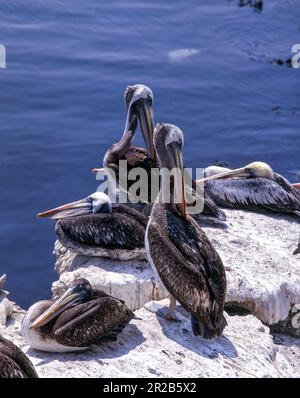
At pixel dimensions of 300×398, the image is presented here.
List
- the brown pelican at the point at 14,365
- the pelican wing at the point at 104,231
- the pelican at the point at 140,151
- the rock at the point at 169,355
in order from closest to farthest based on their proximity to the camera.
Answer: the brown pelican at the point at 14,365, the rock at the point at 169,355, the pelican wing at the point at 104,231, the pelican at the point at 140,151

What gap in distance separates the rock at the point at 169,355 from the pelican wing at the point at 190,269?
0.94 ft

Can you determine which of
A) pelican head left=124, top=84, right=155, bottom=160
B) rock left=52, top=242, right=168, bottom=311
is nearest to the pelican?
pelican head left=124, top=84, right=155, bottom=160

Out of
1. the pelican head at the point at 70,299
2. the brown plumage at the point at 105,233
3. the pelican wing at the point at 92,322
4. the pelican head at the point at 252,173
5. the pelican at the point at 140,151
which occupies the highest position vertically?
the pelican at the point at 140,151

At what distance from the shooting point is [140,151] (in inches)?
411

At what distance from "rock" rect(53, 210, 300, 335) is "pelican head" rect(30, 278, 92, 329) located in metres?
0.79

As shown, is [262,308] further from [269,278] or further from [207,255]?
[207,255]

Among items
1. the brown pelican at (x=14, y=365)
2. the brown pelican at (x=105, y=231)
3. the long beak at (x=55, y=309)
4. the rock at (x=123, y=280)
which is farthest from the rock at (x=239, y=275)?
the brown pelican at (x=14, y=365)

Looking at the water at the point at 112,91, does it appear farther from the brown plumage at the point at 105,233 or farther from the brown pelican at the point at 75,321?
the brown pelican at the point at 75,321

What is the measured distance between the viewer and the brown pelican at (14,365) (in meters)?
6.64

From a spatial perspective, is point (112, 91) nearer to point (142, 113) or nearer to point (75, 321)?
point (142, 113)

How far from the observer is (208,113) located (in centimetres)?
1627

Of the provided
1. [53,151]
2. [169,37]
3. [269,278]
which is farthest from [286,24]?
[269,278]

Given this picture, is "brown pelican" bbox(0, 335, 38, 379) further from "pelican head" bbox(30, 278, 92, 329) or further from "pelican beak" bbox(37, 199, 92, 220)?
"pelican beak" bbox(37, 199, 92, 220)

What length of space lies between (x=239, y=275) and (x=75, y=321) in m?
1.96
